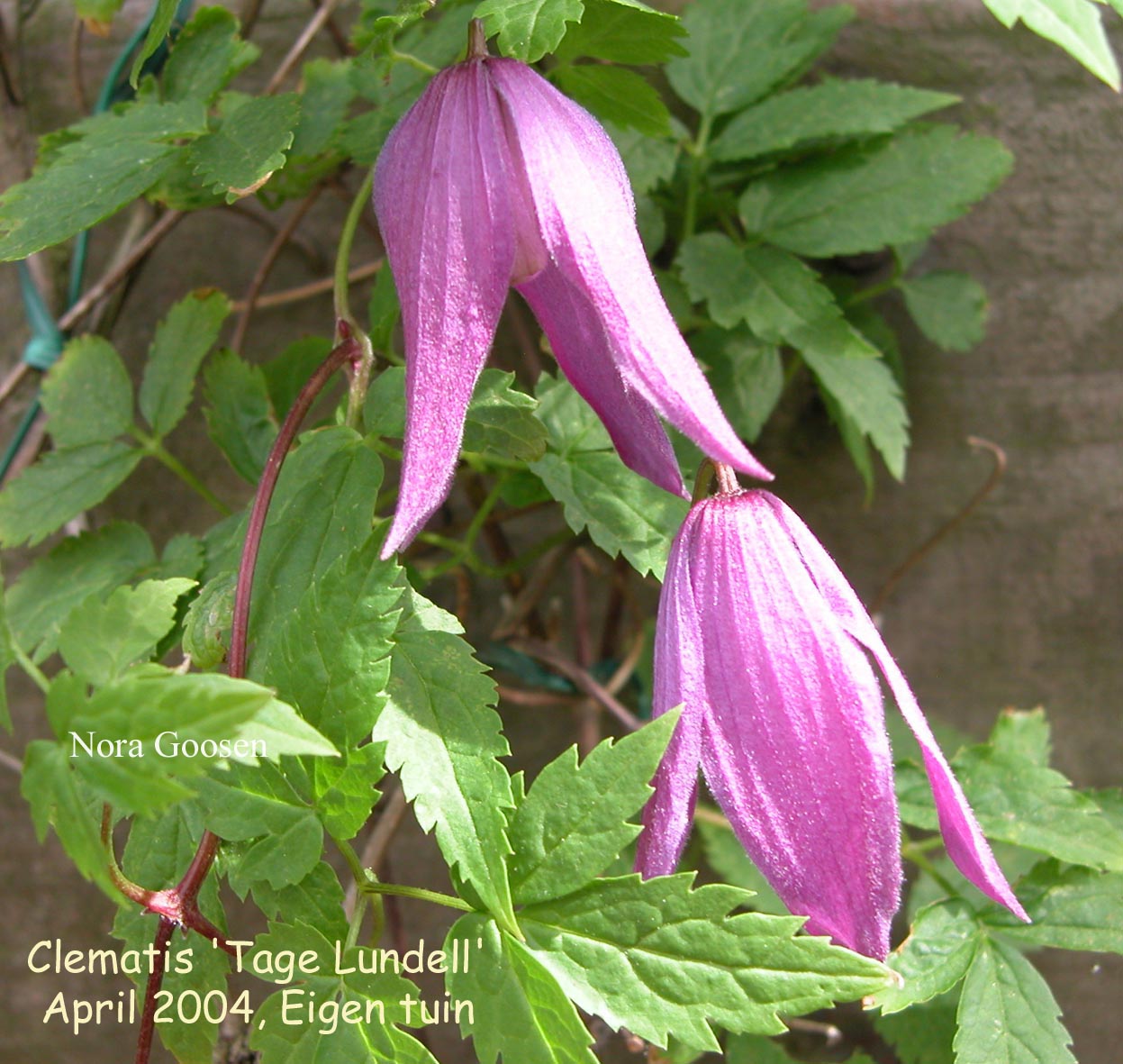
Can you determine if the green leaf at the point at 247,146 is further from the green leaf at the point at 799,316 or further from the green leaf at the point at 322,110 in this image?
the green leaf at the point at 799,316

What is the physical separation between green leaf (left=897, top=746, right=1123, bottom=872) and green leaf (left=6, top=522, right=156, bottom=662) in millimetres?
579

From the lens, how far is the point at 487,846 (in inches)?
19.8

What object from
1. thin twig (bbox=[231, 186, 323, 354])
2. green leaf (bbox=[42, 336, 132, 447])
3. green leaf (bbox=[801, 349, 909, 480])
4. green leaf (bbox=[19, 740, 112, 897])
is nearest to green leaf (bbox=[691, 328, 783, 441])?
green leaf (bbox=[801, 349, 909, 480])

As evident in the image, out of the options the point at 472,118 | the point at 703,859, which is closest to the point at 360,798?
the point at 472,118

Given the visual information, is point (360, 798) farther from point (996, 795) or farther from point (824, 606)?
point (996, 795)

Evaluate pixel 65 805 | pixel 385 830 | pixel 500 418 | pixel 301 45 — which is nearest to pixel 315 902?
pixel 65 805

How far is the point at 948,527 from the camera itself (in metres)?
1.02

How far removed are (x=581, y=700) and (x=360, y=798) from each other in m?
0.53

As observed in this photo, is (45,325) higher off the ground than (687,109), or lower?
lower

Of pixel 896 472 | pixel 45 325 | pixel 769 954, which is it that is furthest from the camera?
pixel 45 325

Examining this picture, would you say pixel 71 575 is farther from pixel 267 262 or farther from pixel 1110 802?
pixel 1110 802

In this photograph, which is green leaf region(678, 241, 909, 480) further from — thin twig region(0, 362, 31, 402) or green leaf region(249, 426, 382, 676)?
thin twig region(0, 362, 31, 402)

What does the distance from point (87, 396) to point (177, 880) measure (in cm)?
42

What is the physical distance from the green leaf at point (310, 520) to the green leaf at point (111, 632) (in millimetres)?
89
